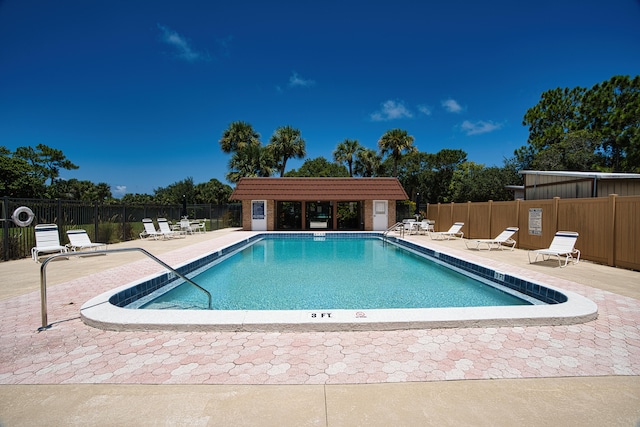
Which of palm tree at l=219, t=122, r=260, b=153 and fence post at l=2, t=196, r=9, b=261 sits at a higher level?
palm tree at l=219, t=122, r=260, b=153

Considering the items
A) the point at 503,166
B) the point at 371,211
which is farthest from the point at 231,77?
the point at 503,166

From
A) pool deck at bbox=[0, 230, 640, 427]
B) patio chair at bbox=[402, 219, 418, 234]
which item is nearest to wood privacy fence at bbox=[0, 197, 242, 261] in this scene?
pool deck at bbox=[0, 230, 640, 427]

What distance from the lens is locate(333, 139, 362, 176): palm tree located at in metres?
35.3

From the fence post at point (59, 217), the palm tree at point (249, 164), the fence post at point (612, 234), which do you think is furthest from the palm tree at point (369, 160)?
the fence post at point (59, 217)

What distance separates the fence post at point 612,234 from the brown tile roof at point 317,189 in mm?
12354

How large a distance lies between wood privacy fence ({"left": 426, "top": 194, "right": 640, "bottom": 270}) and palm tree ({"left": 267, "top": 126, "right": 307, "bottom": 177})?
733 inches

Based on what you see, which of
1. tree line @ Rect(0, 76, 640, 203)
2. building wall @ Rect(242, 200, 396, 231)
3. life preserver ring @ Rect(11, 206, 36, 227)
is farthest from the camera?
tree line @ Rect(0, 76, 640, 203)

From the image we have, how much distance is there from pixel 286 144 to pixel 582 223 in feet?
78.8

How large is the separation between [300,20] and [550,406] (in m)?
15.7

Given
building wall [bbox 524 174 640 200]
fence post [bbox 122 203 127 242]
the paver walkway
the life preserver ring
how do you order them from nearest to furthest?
the paver walkway → the life preserver ring → building wall [bbox 524 174 640 200] → fence post [bbox 122 203 127 242]

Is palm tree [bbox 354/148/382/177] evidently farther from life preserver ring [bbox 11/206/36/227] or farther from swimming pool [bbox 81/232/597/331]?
swimming pool [bbox 81/232/597/331]

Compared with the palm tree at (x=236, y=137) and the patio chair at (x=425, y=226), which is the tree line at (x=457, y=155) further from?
the patio chair at (x=425, y=226)

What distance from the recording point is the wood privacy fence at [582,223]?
7688mm

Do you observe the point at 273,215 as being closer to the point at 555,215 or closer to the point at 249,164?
the point at 249,164
